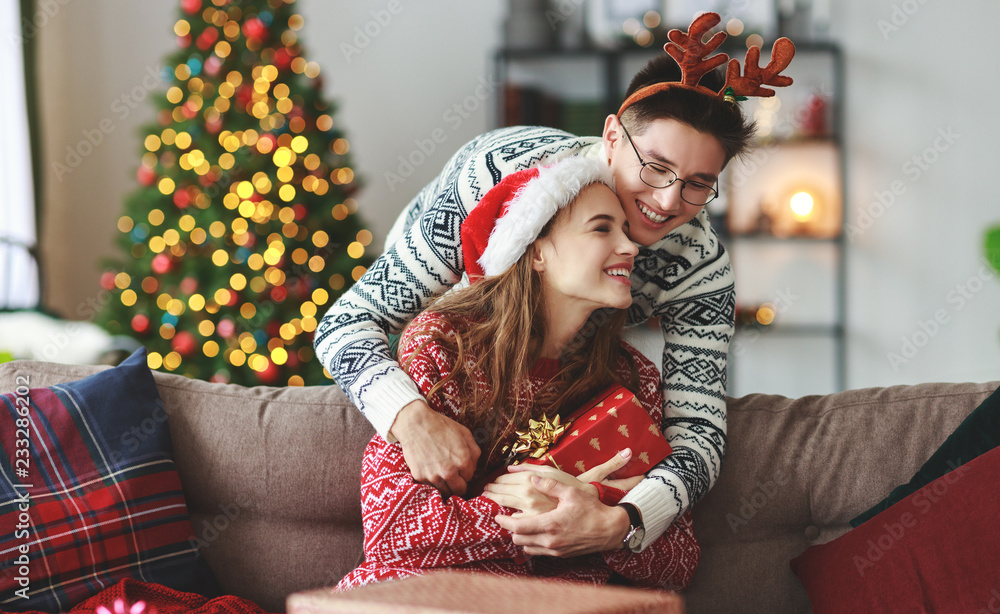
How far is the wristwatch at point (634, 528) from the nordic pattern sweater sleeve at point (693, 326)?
18 cm

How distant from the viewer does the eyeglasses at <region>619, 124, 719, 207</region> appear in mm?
1290

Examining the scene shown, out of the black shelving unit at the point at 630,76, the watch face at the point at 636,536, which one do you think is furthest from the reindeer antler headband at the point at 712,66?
the black shelving unit at the point at 630,76

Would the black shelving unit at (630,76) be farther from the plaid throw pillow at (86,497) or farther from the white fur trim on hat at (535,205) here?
the plaid throw pillow at (86,497)

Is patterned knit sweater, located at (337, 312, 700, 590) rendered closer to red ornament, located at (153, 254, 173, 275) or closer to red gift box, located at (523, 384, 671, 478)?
red gift box, located at (523, 384, 671, 478)

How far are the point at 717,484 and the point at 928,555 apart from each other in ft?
1.27

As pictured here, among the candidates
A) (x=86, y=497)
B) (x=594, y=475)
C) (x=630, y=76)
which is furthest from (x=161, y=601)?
(x=630, y=76)

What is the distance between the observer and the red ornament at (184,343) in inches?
118

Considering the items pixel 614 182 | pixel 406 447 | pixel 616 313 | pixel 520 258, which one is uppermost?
pixel 614 182

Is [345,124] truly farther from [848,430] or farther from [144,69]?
[848,430]

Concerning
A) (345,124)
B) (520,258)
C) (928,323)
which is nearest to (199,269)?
(345,124)

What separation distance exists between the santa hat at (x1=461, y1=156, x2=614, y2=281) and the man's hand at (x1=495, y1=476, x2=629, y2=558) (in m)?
0.40

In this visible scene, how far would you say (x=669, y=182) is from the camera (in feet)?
4.23

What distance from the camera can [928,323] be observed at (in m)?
3.98

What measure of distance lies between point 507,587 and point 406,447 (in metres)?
0.69
